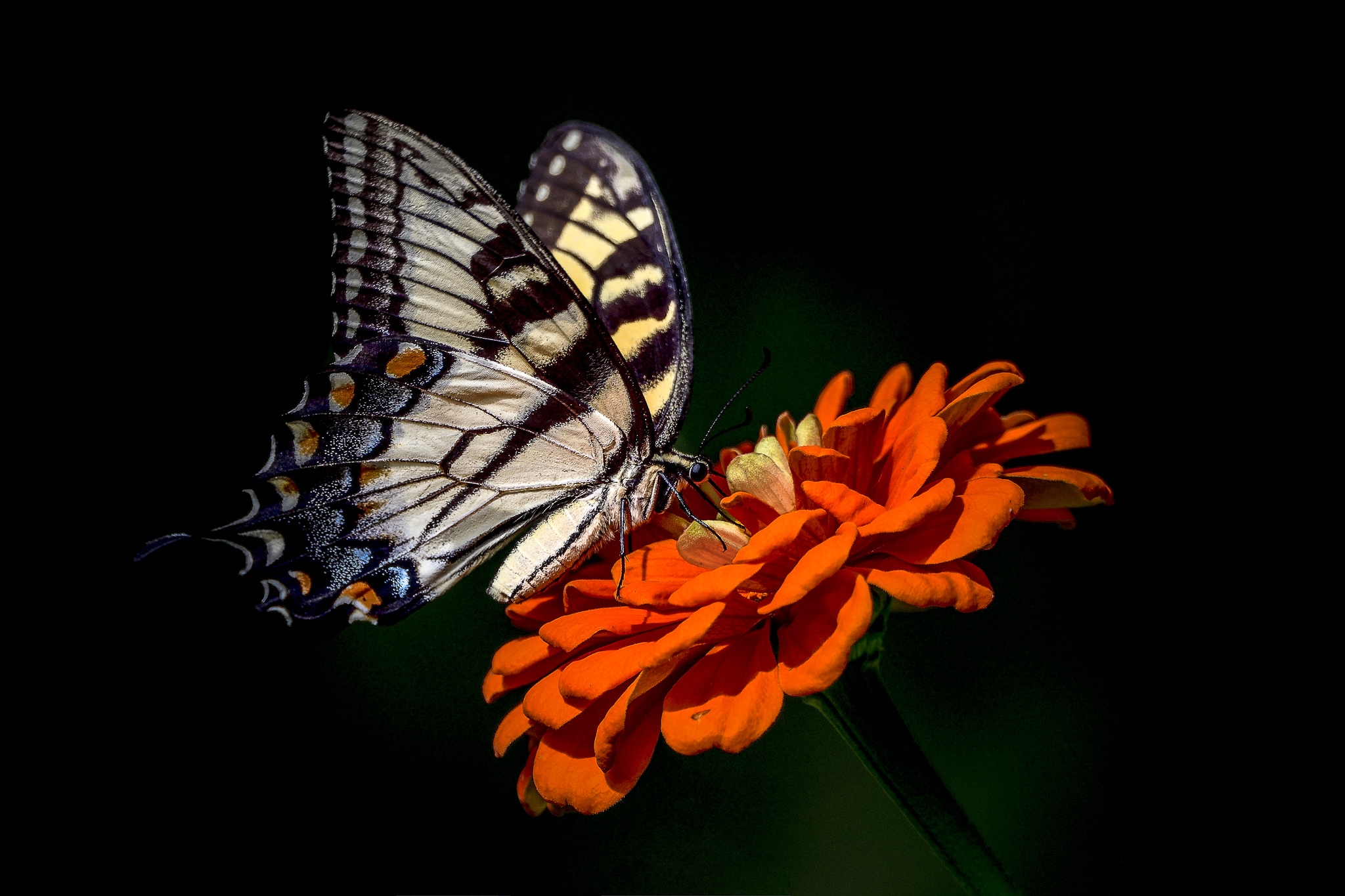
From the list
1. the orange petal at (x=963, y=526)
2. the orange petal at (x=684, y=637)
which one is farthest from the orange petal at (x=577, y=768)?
the orange petal at (x=963, y=526)

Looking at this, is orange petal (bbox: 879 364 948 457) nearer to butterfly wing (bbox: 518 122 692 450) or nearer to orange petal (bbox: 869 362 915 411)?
orange petal (bbox: 869 362 915 411)

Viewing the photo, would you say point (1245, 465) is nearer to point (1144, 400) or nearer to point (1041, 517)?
point (1144, 400)

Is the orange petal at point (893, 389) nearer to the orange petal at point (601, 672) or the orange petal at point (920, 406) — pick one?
the orange petal at point (920, 406)

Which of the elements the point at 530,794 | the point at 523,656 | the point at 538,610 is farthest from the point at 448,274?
the point at 530,794

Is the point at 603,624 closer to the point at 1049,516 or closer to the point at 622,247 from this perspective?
the point at 1049,516

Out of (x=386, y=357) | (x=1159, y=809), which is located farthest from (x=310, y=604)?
(x=1159, y=809)

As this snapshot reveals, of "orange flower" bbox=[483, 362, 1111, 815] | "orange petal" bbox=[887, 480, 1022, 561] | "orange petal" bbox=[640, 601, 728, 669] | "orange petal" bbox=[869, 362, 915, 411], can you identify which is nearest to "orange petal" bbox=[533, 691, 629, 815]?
"orange flower" bbox=[483, 362, 1111, 815]
